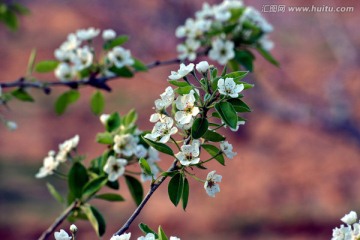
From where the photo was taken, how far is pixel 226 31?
1.98 m

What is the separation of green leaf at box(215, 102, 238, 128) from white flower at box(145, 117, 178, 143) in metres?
0.10

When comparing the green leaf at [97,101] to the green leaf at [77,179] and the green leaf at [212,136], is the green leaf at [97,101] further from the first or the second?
the green leaf at [212,136]

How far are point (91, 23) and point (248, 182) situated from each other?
366 cm

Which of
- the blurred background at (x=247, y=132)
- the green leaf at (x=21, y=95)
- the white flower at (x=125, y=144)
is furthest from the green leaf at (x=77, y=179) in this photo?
the blurred background at (x=247, y=132)

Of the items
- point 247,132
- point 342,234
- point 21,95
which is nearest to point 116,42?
point 21,95

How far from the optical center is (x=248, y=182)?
5.72m

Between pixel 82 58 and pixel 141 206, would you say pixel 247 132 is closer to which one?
pixel 82 58

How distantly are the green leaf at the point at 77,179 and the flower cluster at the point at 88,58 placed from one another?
15.9 inches

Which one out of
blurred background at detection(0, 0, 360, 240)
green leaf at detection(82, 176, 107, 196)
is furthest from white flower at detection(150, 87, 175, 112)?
blurred background at detection(0, 0, 360, 240)

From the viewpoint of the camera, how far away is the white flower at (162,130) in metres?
1.10

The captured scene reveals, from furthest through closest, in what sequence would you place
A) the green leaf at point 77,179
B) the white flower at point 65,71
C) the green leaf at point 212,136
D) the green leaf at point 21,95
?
the white flower at point 65,71 → the green leaf at point 21,95 → the green leaf at point 77,179 → the green leaf at point 212,136

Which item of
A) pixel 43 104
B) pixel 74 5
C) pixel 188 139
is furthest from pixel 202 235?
pixel 74 5

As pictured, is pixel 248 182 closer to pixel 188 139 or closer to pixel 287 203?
pixel 287 203

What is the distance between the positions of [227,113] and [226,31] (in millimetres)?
975
